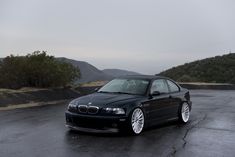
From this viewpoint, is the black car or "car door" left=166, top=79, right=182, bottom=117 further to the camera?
"car door" left=166, top=79, right=182, bottom=117

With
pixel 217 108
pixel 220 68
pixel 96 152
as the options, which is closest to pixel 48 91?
pixel 217 108

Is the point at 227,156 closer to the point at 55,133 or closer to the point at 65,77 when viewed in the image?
the point at 55,133

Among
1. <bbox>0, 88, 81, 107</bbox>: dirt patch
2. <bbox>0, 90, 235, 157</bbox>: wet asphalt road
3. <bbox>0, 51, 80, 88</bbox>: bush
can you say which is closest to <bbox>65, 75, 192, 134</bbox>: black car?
<bbox>0, 90, 235, 157</bbox>: wet asphalt road

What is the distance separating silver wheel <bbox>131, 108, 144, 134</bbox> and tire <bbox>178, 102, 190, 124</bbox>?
7.26 ft

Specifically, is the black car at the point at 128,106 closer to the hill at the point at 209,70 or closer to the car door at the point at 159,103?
the car door at the point at 159,103

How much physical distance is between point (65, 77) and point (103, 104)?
36.6ft

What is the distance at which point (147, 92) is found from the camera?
Answer: 12.4m

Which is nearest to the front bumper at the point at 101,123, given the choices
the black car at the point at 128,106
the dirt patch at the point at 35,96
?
the black car at the point at 128,106

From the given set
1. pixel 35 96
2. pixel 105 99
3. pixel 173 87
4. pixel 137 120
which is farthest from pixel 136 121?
pixel 35 96

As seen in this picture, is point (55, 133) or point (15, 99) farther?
point (15, 99)

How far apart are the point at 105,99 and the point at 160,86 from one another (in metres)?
2.20

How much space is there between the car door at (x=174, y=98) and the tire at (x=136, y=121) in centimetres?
168

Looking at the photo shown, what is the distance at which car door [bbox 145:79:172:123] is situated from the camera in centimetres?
1226

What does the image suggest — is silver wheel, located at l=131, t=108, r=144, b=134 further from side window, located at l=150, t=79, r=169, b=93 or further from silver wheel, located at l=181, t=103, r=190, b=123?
silver wheel, located at l=181, t=103, r=190, b=123
